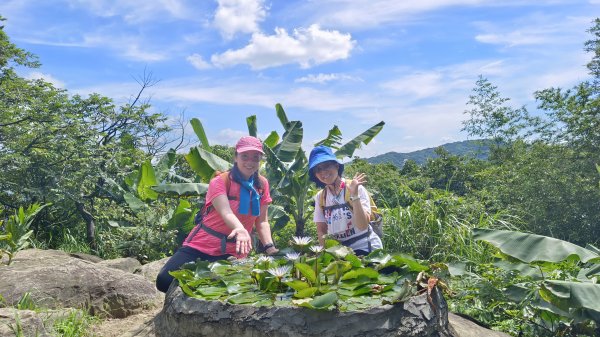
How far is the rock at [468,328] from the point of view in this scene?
13.7 ft

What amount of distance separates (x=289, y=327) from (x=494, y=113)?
20.5 metres

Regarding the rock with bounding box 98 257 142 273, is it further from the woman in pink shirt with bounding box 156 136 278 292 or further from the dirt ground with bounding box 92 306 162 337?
the woman in pink shirt with bounding box 156 136 278 292

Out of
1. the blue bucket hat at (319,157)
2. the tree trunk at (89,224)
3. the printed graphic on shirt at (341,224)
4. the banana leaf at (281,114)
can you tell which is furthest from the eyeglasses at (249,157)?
the tree trunk at (89,224)

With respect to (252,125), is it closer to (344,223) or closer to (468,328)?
(344,223)

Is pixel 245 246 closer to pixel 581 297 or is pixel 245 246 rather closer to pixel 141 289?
pixel 581 297

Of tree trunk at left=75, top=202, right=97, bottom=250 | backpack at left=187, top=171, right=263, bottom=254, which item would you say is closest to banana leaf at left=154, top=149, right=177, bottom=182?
tree trunk at left=75, top=202, right=97, bottom=250

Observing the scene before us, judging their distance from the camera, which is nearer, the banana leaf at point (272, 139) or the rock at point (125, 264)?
the rock at point (125, 264)

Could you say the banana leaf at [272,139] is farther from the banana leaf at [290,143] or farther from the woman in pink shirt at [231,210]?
the woman in pink shirt at [231,210]

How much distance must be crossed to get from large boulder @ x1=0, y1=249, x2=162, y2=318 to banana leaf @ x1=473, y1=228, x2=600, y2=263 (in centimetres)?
365

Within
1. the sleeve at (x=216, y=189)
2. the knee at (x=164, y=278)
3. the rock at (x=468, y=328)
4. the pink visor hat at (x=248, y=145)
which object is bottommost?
the rock at (x=468, y=328)

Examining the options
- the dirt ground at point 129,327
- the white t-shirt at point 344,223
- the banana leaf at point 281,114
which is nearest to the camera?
the white t-shirt at point 344,223

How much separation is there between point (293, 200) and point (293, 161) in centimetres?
69

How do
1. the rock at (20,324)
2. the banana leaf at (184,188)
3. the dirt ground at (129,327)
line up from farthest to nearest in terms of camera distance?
the banana leaf at (184,188)
the dirt ground at (129,327)
the rock at (20,324)

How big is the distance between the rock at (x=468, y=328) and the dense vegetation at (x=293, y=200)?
1.09 ft
